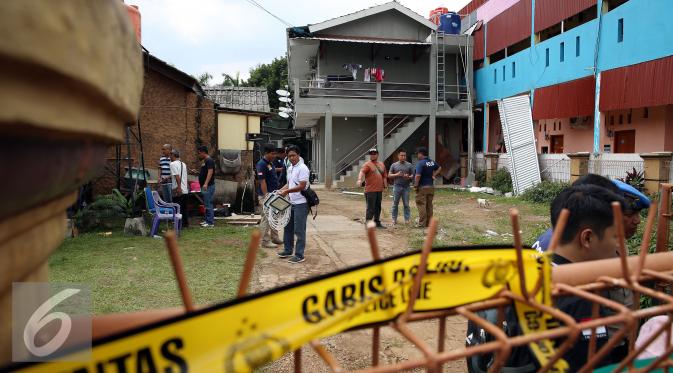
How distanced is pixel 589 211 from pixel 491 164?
16846mm

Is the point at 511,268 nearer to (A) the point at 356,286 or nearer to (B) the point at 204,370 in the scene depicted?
(A) the point at 356,286

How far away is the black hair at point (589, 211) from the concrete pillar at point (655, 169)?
34.1ft

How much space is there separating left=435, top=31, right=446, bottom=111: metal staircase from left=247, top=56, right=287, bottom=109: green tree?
1332cm

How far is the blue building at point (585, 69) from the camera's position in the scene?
11.1m

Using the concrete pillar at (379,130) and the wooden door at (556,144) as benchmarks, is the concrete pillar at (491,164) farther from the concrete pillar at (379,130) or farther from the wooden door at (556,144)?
the concrete pillar at (379,130)

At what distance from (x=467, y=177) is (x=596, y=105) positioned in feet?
22.1

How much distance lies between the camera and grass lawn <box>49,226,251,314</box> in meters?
4.59

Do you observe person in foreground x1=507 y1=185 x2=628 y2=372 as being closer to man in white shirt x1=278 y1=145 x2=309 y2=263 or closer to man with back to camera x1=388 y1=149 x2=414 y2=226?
man in white shirt x1=278 y1=145 x2=309 y2=263

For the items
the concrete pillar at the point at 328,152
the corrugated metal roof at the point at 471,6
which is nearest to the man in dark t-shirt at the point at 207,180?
the concrete pillar at the point at 328,152

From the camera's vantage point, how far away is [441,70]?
19953 mm

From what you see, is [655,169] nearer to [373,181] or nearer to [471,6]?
[373,181]

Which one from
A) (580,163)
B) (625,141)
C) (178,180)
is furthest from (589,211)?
(625,141)

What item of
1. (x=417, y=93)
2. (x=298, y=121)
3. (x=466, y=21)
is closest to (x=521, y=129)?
(x=417, y=93)

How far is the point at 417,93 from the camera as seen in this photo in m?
20.6
